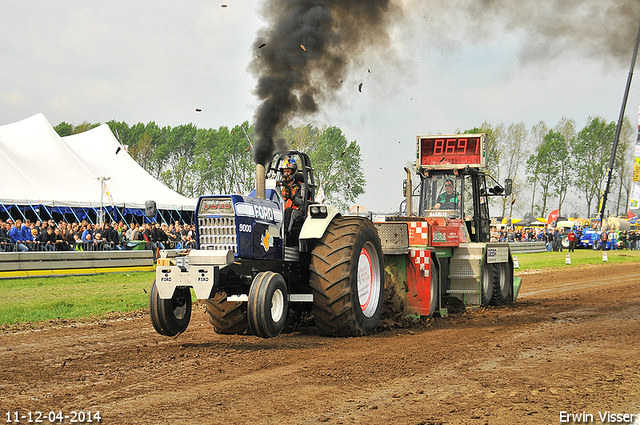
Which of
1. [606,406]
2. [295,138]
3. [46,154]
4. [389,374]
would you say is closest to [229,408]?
[389,374]

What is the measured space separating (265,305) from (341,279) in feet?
3.92

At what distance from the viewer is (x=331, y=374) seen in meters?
5.73

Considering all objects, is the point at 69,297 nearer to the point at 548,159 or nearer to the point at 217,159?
the point at 217,159

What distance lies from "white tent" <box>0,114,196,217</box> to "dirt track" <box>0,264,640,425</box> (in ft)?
55.2

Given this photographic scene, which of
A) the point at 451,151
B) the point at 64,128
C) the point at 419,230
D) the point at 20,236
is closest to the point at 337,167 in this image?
the point at 20,236

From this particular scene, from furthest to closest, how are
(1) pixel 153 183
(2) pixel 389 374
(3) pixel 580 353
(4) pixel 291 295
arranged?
(1) pixel 153 183 → (4) pixel 291 295 → (3) pixel 580 353 → (2) pixel 389 374

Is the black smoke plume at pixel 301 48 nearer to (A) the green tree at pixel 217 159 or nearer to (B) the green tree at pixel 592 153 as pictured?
(A) the green tree at pixel 217 159

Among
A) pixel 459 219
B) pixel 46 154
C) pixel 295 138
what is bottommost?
pixel 459 219

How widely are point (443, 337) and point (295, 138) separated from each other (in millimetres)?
4750

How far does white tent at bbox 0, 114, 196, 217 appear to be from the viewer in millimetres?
24266

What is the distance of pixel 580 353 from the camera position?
6.77 meters

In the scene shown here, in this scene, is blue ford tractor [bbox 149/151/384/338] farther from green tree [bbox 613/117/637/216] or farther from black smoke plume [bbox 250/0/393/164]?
green tree [bbox 613/117/637/216]

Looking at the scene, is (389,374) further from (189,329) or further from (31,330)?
(31,330)

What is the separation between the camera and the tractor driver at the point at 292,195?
26.7 ft
